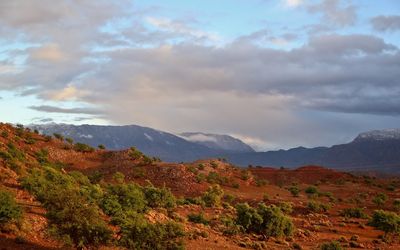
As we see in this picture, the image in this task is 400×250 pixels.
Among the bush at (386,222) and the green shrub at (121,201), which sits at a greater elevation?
the green shrub at (121,201)

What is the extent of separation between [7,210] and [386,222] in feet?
93.6

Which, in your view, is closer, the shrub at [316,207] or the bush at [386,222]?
the bush at [386,222]

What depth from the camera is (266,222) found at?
109 feet

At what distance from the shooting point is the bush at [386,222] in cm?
3669

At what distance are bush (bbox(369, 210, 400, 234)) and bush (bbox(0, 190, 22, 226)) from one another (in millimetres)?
27854

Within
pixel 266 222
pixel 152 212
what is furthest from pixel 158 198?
pixel 266 222

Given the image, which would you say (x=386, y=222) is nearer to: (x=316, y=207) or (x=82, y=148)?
(x=316, y=207)

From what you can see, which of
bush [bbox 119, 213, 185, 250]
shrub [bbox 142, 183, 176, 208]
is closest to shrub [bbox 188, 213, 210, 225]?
shrub [bbox 142, 183, 176, 208]

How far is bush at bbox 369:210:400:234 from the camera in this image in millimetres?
36688

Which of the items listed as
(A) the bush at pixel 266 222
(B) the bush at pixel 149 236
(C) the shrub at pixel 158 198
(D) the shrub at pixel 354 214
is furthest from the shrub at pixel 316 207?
(B) the bush at pixel 149 236

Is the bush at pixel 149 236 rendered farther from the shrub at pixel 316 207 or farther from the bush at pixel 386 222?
the shrub at pixel 316 207

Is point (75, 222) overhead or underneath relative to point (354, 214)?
overhead

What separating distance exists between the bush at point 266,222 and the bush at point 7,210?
1656cm

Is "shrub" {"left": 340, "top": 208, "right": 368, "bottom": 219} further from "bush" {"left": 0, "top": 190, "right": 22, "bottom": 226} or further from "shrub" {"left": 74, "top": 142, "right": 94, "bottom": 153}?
"shrub" {"left": 74, "top": 142, "right": 94, "bottom": 153}
